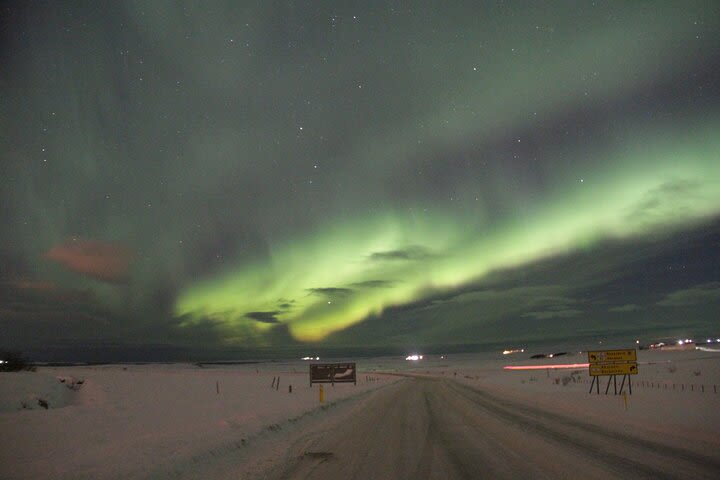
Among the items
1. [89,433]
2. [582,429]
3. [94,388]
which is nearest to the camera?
[89,433]

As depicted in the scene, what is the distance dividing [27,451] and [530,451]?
489 inches

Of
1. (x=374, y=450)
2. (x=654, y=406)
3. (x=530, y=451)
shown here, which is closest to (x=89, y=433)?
(x=374, y=450)

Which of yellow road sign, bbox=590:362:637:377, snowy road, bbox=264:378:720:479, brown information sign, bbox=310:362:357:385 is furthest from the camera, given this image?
brown information sign, bbox=310:362:357:385

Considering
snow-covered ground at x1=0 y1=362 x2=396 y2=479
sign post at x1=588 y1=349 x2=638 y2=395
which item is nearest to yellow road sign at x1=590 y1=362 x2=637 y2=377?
sign post at x1=588 y1=349 x2=638 y2=395

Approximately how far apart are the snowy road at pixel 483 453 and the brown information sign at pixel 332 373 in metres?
31.4

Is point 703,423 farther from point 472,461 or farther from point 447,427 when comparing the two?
point 472,461

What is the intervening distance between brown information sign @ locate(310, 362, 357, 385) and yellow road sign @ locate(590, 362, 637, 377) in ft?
79.8

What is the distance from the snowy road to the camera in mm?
10086

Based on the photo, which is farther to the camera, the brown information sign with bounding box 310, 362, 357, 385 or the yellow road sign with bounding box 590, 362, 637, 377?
the brown information sign with bounding box 310, 362, 357, 385

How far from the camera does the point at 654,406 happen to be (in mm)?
26578

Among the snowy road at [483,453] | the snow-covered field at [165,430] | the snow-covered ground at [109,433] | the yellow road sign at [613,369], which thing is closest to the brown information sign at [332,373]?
the snow-covered field at [165,430]

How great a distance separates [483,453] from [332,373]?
40798 millimetres

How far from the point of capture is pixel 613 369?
101 feet

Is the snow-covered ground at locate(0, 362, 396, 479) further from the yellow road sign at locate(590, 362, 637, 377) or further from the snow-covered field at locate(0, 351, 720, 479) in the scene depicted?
the yellow road sign at locate(590, 362, 637, 377)
